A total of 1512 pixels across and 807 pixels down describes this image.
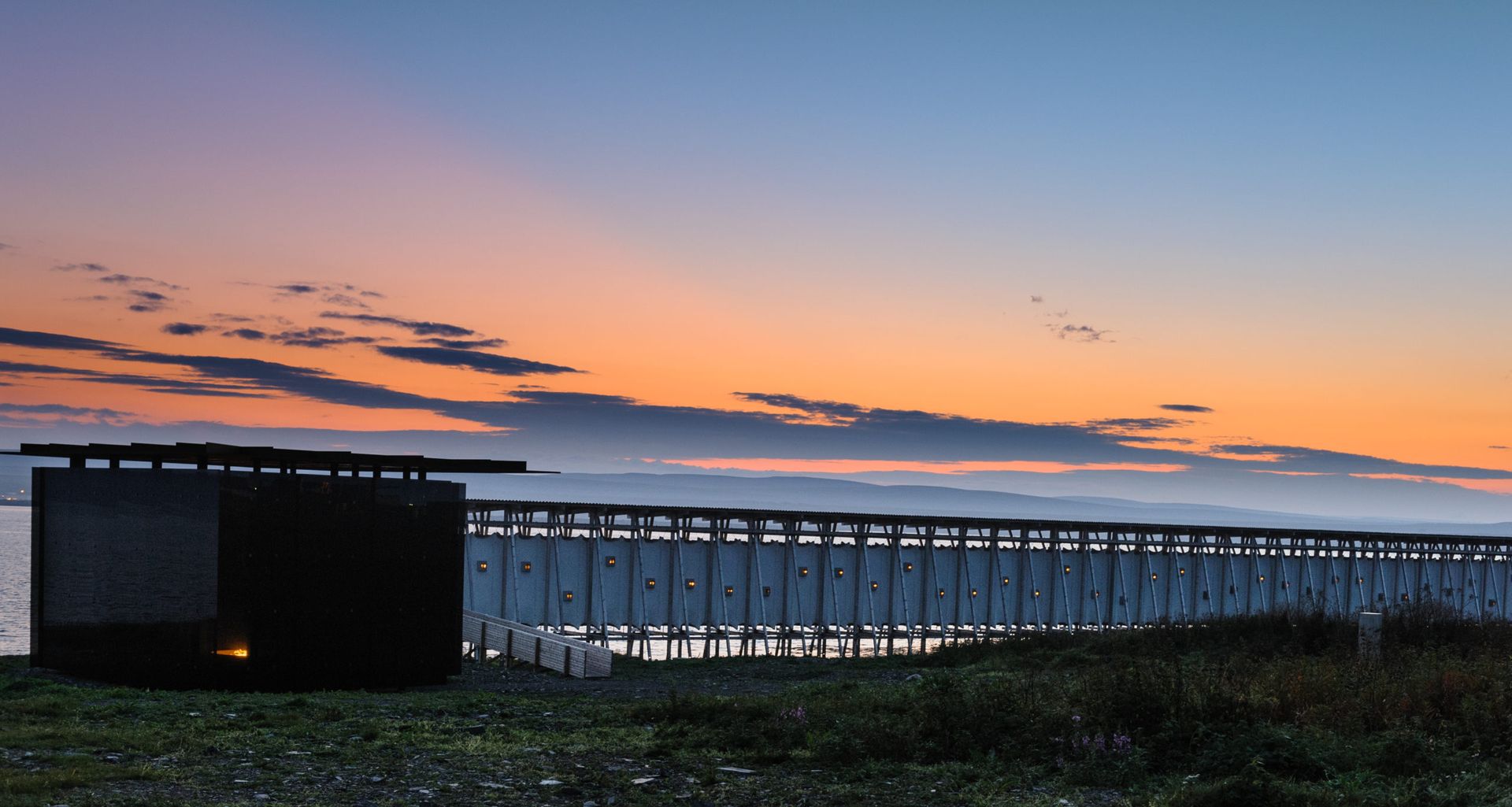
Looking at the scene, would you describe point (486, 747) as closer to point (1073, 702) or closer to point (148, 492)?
point (1073, 702)

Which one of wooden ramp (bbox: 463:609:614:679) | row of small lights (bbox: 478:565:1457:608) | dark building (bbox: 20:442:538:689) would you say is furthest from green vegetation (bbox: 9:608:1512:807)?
row of small lights (bbox: 478:565:1457:608)

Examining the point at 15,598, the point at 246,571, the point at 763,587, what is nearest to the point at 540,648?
the point at 246,571

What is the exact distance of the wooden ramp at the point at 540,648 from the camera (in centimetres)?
2586

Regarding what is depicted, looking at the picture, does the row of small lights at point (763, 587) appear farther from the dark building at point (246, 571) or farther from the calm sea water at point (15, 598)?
the dark building at point (246, 571)

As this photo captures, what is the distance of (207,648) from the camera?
70.2ft

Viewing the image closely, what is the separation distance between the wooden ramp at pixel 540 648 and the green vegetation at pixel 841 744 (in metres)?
6.62

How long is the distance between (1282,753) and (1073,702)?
3.10 meters

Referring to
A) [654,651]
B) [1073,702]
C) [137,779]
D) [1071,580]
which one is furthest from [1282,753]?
[654,651]

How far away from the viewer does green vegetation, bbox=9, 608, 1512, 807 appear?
1191 centimetres

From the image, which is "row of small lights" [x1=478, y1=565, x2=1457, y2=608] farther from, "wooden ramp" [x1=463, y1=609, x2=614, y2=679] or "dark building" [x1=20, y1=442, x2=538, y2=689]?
"dark building" [x1=20, y1=442, x2=538, y2=689]

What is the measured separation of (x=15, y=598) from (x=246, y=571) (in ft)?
169

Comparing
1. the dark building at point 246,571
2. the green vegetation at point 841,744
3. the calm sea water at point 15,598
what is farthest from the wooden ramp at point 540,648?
the calm sea water at point 15,598

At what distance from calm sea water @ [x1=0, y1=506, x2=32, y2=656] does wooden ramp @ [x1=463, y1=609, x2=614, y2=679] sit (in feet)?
32.8

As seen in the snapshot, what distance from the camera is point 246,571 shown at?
21.3 meters
